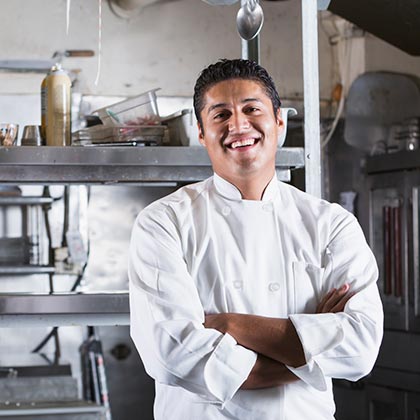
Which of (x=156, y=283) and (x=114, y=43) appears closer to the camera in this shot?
(x=156, y=283)

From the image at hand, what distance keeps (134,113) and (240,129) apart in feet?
2.67

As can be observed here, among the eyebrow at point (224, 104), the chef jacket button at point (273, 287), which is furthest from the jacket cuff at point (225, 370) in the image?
the eyebrow at point (224, 104)

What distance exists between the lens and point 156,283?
196cm

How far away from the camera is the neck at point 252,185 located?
212 centimetres

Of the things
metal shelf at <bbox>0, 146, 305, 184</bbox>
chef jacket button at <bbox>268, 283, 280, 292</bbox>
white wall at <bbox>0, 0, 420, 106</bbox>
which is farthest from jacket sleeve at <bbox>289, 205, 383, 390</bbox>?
white wall at <bbox>0, 0, 420, 106</bbox>

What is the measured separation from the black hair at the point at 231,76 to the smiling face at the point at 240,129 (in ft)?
0.04

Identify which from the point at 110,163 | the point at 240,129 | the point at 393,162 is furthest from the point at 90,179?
the point at 393,162

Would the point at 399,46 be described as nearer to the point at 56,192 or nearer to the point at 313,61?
the point at 56,192

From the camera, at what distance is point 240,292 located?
205cm

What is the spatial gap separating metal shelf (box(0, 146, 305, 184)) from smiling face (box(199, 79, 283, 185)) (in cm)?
46

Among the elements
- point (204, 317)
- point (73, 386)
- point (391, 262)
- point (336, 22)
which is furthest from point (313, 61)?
point (336, 22)

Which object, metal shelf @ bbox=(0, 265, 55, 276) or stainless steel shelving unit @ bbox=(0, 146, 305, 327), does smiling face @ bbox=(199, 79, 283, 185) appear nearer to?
stainless steel shelving unit @ bbox=(0, 146, 305, 327)

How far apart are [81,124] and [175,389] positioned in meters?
3.50

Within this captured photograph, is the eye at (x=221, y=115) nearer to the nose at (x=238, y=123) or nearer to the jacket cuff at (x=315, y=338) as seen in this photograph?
the nose at (x=238, y=123)
